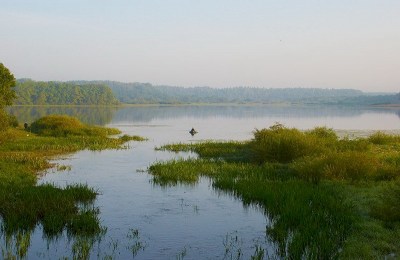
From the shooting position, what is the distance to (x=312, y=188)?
2180cm

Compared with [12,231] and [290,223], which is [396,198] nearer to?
[290,223]

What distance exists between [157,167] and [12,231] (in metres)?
15.0

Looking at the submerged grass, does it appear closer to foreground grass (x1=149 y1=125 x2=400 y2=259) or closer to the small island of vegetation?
the small island of vegetation

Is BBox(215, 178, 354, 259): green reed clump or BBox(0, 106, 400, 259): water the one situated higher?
BBox(215, 178, 354, 259): green reed clump

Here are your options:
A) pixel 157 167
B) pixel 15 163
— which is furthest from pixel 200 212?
pixel 15 163

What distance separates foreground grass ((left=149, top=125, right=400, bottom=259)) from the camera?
14242 mm

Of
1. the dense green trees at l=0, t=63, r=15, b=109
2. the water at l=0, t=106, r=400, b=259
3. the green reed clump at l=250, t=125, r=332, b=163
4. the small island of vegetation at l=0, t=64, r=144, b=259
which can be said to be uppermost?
the dense green trees at l=0, t=63, r=15, b=109

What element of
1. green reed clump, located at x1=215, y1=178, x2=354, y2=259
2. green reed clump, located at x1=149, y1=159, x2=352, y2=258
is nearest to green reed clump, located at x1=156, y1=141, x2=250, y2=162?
green reed clump, located at x1=149, y1=159, x2=352, y2=258

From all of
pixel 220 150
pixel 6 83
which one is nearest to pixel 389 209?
pixel 220 150

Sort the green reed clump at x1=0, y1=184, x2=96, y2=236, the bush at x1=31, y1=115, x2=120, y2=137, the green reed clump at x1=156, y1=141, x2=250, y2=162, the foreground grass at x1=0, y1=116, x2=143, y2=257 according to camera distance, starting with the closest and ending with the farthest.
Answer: the foreground grass at x1=0, y1=116, x2=143, y2=257
the green reed clump at x1=0, y1=184, x2=96, y2=236
the green reed clump at x1=156, y1=141, x2=250, y2=162
the bush at x1=31, y1=115, x2=120, y2=137

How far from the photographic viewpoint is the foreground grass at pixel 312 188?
1424cm

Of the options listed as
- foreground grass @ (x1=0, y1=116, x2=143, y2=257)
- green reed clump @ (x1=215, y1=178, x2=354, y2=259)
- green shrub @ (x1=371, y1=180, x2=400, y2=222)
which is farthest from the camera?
green shrub @ (x1=371, y1=180, x2=400, y2=222)

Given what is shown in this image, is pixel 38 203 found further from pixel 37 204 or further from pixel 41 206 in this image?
pixel 41 206

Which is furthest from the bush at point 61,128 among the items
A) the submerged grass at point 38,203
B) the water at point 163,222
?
the water at point 163,222
